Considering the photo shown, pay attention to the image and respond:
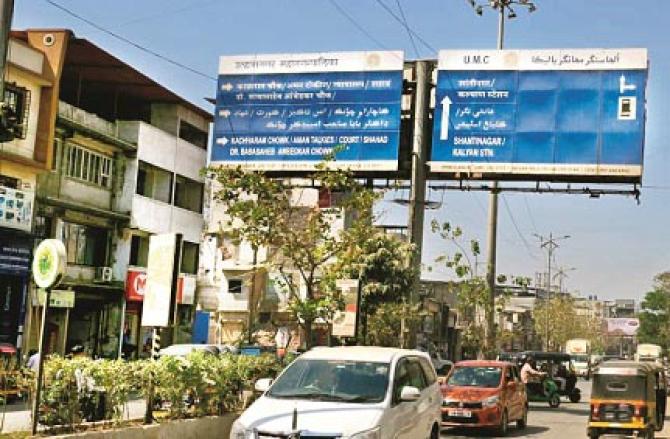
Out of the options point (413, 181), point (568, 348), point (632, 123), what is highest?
point (632, 123)

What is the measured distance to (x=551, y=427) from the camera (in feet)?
70.6

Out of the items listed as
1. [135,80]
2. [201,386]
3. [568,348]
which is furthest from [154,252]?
[568,348]

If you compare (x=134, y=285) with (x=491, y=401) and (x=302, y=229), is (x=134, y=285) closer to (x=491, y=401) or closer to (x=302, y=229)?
(x=302, y=229)

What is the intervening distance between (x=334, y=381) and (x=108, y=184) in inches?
911

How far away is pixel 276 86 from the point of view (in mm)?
27016

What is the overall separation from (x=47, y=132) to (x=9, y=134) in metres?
17.9

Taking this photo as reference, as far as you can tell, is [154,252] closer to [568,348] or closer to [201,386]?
[201,386]

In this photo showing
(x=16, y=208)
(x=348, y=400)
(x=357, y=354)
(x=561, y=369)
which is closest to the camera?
(x=348, y=400)

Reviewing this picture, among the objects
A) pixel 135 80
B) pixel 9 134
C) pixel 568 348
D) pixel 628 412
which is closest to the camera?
pixel 9 134

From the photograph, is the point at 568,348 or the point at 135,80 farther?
the point at 568,348

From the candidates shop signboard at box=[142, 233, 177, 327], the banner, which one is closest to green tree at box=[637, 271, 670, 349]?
the banner

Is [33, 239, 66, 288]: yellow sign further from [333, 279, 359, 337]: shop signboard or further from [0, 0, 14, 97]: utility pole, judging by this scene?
[333, 279, 359, 337]: shop signboard

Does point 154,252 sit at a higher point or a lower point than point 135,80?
lower

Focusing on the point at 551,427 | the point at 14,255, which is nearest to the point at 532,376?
the point at 551,427
